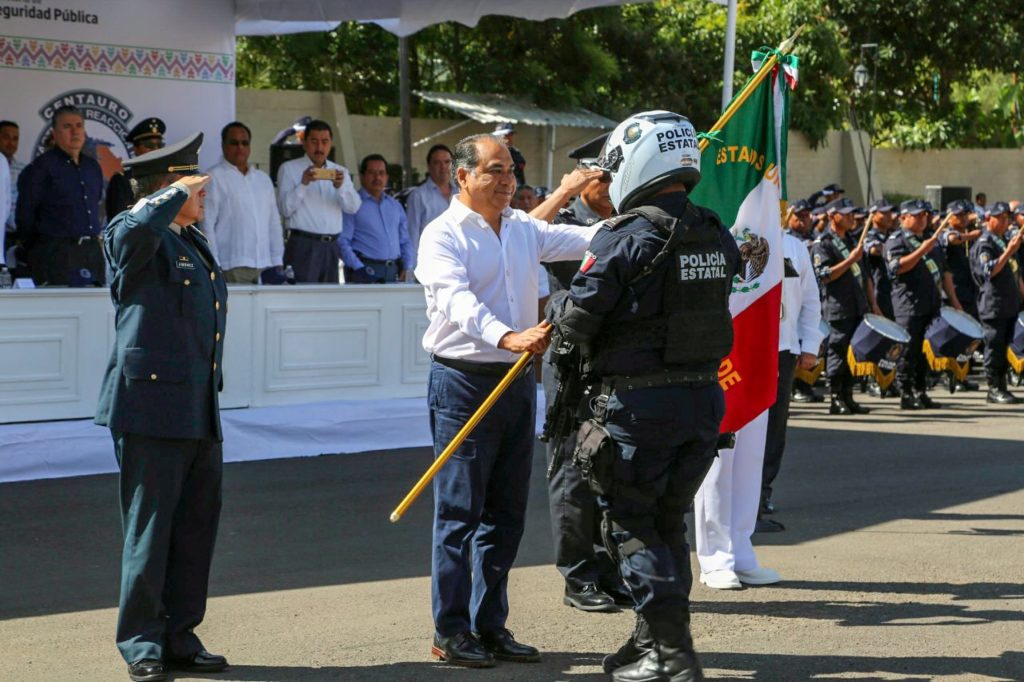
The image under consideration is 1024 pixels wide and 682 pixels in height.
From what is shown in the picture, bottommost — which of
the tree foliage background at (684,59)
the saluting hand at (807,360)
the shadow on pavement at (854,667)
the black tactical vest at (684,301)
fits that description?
the shadow on pavement at (854,667)

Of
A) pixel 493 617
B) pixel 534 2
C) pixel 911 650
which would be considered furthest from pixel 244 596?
pixel 534 2

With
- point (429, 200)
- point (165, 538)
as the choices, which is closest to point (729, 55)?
point (429, 200)

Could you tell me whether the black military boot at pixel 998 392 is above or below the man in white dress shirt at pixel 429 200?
below

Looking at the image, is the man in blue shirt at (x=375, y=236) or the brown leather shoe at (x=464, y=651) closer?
the brown leather shoe at (x=464, y=651)

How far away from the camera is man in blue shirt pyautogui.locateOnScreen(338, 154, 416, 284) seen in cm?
1229

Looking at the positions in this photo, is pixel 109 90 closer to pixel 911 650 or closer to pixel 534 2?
pixel 534 2

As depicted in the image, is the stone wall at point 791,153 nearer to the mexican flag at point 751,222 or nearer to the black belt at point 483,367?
the mexican flag at point 751,222

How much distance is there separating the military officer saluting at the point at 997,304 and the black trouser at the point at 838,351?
2.00 m

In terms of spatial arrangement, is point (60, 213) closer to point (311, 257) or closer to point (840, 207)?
point (311, 257)

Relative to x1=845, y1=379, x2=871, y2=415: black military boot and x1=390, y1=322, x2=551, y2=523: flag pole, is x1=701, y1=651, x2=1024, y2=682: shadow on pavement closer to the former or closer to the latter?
x1=390, y1=322, x2=551, y2=523: flag pole

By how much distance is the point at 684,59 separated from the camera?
29766 millimetres

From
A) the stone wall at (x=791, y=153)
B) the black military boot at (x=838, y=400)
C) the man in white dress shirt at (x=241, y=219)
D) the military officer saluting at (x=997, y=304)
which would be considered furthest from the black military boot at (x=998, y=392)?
the stone wall at (x=791, y=153)

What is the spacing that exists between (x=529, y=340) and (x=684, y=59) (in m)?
25.3

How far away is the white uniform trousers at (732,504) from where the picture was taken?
277 inches
